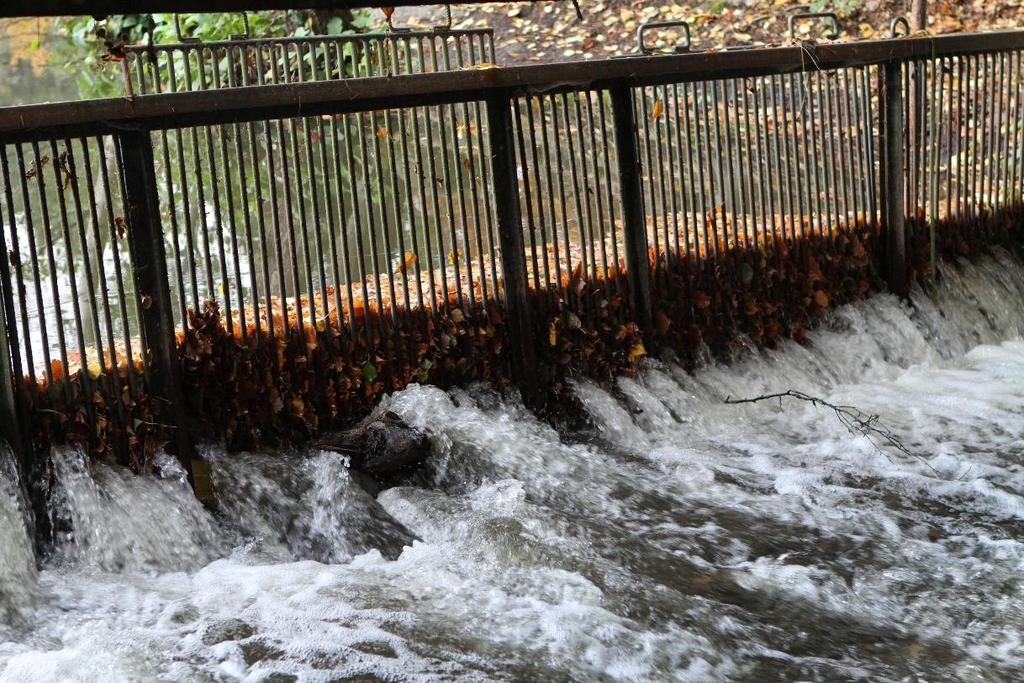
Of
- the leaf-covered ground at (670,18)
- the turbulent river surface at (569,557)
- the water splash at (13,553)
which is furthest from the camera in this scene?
the leaf-covered ground at (670,18)

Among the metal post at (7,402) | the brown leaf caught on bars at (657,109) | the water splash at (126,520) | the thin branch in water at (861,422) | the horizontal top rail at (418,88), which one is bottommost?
the thin branch in water at (861,422)

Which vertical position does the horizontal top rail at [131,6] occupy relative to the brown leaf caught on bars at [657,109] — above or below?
above

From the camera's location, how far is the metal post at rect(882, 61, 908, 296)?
8805 millimetres

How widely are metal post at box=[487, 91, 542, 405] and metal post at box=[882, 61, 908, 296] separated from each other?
341 cm

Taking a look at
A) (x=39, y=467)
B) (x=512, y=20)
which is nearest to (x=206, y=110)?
(x=39, y=467)

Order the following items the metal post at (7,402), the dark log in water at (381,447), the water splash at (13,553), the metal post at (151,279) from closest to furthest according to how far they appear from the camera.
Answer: the water splash at (13,553), the metal post at (7,402), the metal post at (151,279), the dark log in water at (381,447)

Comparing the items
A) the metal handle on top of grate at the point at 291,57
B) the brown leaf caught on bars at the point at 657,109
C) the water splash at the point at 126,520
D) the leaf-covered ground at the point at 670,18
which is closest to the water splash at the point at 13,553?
the water splash at the point at 126,520

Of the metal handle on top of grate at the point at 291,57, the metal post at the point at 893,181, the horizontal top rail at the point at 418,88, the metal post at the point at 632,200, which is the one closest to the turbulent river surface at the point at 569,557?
the metal post at the point at 632,200

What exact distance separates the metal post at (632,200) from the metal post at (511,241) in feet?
2.69

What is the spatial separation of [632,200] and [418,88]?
167 cm

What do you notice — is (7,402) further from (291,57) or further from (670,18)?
(670,18)

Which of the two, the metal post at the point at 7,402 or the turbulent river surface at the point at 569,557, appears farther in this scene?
the metal post at the point at 7,402

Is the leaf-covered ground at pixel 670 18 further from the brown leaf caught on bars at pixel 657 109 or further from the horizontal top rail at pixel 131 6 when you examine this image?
the horizontal top rail at pixel 131 6

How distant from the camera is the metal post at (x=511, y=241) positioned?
21.9 ft
